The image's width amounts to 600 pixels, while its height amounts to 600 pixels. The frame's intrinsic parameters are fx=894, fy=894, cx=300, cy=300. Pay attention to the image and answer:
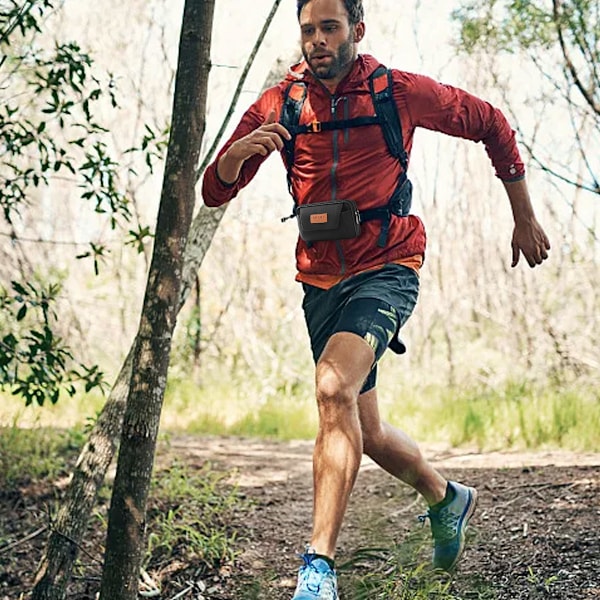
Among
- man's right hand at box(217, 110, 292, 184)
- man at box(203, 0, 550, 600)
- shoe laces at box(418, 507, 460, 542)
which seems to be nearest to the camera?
man's right hand at box(217, 110, 292, 184)

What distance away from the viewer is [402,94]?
3.06m

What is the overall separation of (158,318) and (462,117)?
49.7 inches

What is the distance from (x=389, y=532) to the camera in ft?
13.8

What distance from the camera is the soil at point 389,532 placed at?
3.30 m

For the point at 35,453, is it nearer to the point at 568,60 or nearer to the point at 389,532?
the point at 389,532

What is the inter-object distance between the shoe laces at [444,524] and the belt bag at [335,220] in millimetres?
1191

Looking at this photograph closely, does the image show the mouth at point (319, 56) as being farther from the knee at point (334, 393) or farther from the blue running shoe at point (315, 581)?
the blue running shoe at point (315, 581)

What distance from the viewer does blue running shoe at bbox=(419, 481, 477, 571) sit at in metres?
3.38

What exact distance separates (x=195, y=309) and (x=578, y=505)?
5.97 meters

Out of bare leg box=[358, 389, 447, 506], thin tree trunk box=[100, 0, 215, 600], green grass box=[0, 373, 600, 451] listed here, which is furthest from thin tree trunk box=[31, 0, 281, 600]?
green grass box=[0, 373, 600, 451]

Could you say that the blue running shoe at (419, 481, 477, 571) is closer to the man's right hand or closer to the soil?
the soil

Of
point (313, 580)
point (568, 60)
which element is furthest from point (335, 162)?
point (568, 60)

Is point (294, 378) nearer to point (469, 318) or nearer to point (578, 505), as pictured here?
point (469, 318)

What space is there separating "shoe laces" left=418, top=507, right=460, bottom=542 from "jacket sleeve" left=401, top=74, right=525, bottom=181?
4.25 feet
